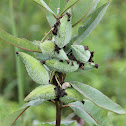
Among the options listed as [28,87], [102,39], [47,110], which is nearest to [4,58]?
[28,87]

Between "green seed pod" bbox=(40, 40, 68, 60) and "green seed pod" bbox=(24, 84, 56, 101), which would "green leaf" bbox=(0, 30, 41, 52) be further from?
"green seed pod" bbox=(24, 84, 56, 101)

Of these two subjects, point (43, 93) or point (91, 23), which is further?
point (91, 23)

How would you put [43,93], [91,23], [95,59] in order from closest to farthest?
[43,93] < [91,23] < [95,59]

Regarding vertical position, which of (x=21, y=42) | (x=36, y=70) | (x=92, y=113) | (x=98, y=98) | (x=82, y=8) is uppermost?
(x=82, y=8)

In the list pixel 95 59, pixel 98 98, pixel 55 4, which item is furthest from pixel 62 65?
pixel 95 59

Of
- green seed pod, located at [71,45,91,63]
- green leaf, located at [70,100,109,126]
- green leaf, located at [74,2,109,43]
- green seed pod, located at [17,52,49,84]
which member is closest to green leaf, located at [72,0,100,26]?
green leaf, located at [74,2,109,43]

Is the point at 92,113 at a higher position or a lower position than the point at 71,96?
lower

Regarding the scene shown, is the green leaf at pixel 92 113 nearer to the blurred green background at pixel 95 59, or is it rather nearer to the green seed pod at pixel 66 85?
the green seed pod at pixel 66 85

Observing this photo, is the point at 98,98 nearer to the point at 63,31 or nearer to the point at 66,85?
the point at 66,85
